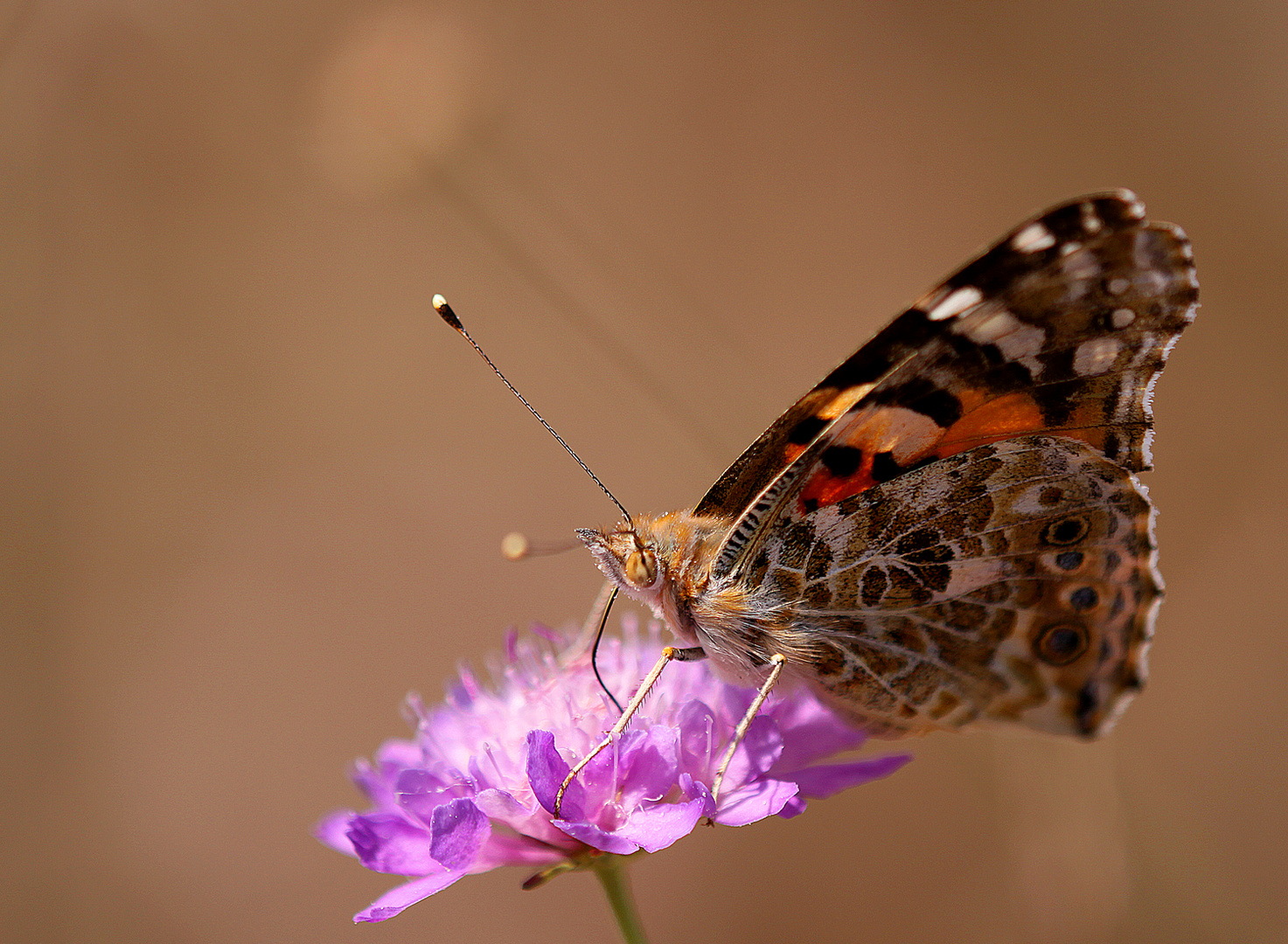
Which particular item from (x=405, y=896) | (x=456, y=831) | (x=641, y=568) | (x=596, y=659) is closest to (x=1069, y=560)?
(x=641, y=568)

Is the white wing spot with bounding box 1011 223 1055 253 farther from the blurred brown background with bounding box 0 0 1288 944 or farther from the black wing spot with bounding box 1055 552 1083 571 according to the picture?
the blurred brown background with bounding box 0 0 1288 944

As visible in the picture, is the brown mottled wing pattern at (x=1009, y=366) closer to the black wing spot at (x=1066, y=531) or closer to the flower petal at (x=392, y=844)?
the black wing spot at (x=1066, y=531)

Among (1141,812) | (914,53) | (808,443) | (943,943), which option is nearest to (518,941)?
(943,943)

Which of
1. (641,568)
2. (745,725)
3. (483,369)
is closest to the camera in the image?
(745,725)

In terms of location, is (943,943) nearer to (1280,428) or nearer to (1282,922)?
(1282,922)

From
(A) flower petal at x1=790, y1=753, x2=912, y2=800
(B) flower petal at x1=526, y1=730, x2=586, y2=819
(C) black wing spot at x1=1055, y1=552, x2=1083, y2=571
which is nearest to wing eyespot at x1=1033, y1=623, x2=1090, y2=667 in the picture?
(C) black wing spot at x1=1055, y1=552, x2=1083, y2=571

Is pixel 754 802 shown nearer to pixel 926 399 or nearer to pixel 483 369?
pixel 926 399

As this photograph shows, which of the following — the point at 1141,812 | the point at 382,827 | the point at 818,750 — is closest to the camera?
the point at 382,827
